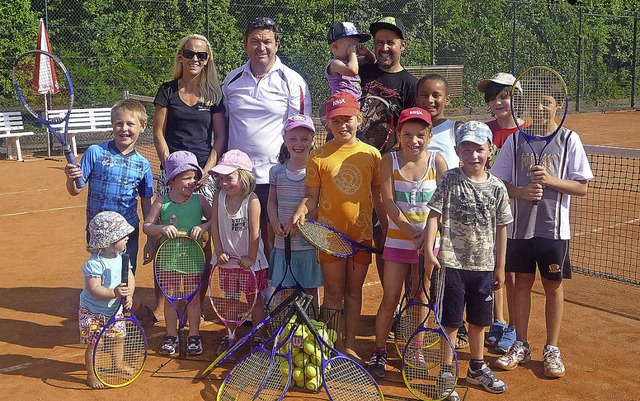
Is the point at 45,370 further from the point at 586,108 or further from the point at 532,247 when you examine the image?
the point at 586,108

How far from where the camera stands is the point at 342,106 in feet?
14.2

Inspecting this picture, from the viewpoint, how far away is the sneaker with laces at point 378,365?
435 cm

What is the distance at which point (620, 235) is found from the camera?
7.73m

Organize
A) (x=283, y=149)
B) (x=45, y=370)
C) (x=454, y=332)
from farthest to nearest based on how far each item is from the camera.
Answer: (x=283, y=149)
(x=45, y=370)
(x=454, y=332)

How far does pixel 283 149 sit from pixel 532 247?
5.48ft

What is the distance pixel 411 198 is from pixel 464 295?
617mm

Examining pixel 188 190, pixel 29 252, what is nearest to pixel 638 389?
pixel 188 190

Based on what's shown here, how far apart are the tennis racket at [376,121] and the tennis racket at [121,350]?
5.67ft

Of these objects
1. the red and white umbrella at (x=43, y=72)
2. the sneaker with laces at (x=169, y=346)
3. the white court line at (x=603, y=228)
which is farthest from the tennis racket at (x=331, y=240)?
the red and white umbrella at (x=43, y=72)

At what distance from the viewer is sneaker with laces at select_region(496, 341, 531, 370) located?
14.7 ft

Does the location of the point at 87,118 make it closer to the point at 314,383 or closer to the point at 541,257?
the point at 314,383

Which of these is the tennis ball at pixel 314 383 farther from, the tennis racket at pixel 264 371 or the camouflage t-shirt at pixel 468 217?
the camouflage t-shirt at pixel 468 217

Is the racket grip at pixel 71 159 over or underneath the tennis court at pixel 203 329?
over

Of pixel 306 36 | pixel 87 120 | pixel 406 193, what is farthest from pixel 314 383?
pixel 306 36
